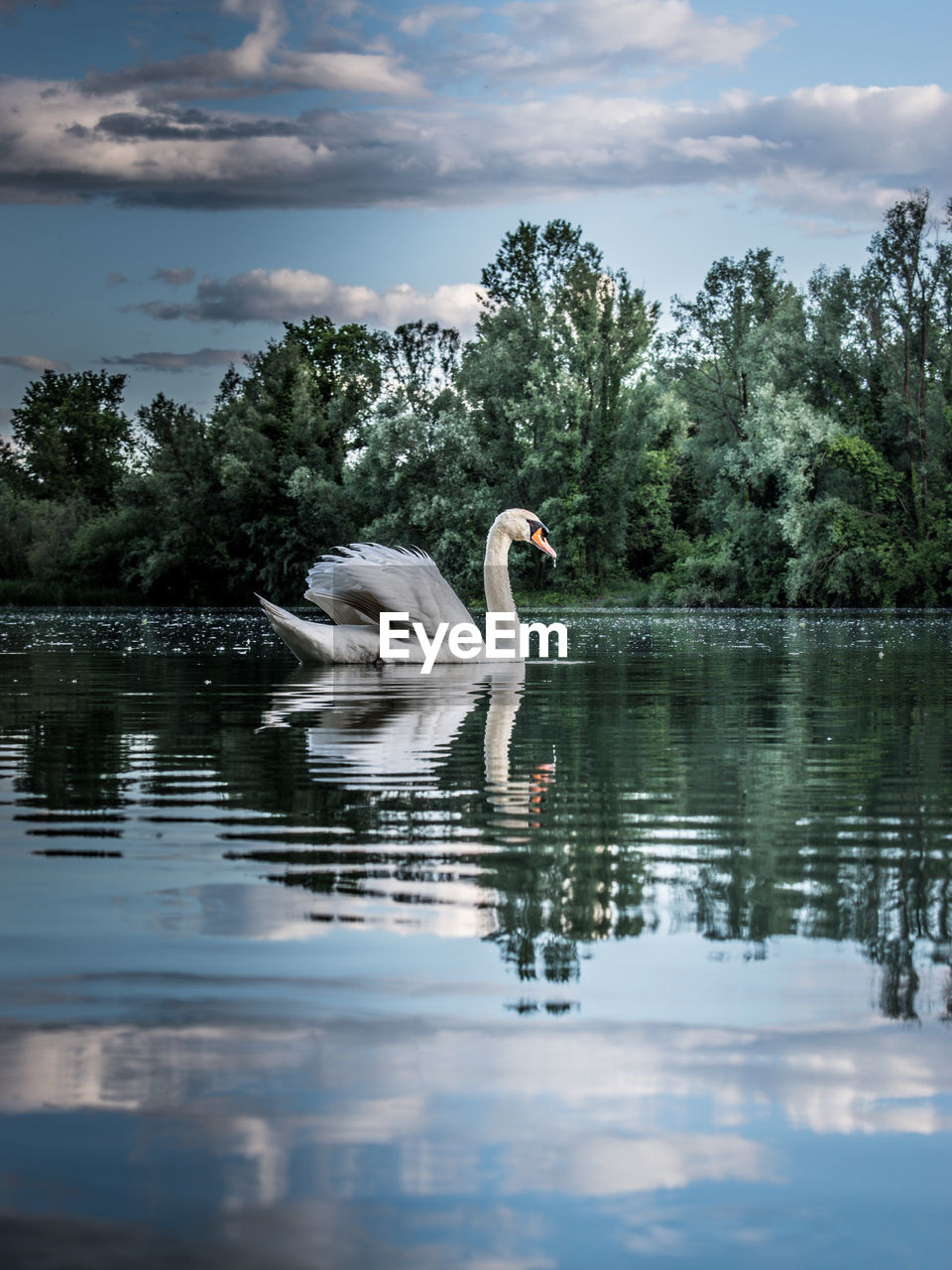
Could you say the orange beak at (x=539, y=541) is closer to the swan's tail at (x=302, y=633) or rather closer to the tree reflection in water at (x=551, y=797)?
the swan's tail at (x=302, y=633)

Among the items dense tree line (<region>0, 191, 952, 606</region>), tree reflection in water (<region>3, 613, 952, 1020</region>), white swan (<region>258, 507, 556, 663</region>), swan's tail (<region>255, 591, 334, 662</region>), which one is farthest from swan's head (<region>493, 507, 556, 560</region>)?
dense tree line (<region>0, 191, 952, 606</region>)

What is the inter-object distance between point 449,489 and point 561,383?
737 cm

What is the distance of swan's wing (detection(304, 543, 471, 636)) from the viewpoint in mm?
18453

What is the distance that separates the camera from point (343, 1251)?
2.53 meters

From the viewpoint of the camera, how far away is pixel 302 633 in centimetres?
1852

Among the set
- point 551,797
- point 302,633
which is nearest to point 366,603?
point 302,633

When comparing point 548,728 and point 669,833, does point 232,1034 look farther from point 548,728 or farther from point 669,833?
point 548,728

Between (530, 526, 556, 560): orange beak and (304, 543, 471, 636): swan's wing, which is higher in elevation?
(530, 526, 556, 560): orange beak

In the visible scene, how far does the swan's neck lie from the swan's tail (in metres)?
2.95

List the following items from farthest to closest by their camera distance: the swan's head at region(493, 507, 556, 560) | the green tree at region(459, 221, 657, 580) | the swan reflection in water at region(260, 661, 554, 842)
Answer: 1. the green tree at region(459, 221, 657, 580)
2. the swan's head at region(493, 507, 556, 560)
3. the swan reflection in water at region(260, 661, 554, 842)

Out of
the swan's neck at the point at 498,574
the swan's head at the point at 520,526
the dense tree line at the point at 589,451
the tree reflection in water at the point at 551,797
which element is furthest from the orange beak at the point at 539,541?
the dense tree line at the point at 589,451

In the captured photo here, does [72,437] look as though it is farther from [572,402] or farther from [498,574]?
[498,574]

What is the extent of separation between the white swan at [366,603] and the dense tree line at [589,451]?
114 feet

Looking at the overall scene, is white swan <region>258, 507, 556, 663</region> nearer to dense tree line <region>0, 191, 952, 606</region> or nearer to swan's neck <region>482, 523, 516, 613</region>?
swan's neck <region>482, 523, 516, 613</region>
